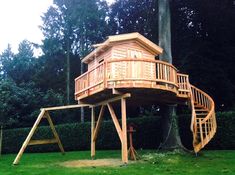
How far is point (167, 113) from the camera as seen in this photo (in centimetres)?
2034

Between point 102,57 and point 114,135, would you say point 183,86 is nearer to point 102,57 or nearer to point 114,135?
point 102,57

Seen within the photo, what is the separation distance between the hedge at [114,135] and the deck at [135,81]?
3860mm

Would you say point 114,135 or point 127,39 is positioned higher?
point 127,39

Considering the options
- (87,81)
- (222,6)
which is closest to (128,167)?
(87,81)

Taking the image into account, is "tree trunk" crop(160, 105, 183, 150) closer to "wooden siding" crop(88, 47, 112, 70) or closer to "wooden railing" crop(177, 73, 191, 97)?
"wooden railing" crop(177, 73, 191, 97)

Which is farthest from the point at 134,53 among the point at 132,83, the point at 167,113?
the point at 167,113

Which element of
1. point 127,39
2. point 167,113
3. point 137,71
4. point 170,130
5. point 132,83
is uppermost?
point 127,39

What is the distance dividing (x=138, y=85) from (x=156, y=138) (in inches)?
359

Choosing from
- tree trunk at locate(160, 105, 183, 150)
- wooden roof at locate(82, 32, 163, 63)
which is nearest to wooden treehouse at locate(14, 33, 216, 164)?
wooden roof at locate(82, 32, 163, 63)

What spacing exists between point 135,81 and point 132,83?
0.18 m

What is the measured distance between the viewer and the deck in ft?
52.5

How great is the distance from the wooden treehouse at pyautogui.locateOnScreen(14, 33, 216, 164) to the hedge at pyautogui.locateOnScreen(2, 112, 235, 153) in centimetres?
255

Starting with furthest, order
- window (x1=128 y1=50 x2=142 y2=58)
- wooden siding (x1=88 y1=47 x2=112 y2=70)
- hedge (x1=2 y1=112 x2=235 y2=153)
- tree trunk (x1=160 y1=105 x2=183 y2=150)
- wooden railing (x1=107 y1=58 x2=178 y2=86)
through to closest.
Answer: hedge (x1=2 y1=112 x2=235 y2=153), tree trunk (x1=160 y1=105 x2=183 y2=150), wooden siding (x1=88 y1=47 x2=112 y2=70), window (x1=128 y1=50 x2=142 y2=58), wooden railing (x1=107 y1=58 x2=178 y2=86)

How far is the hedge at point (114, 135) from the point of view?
20.9m
